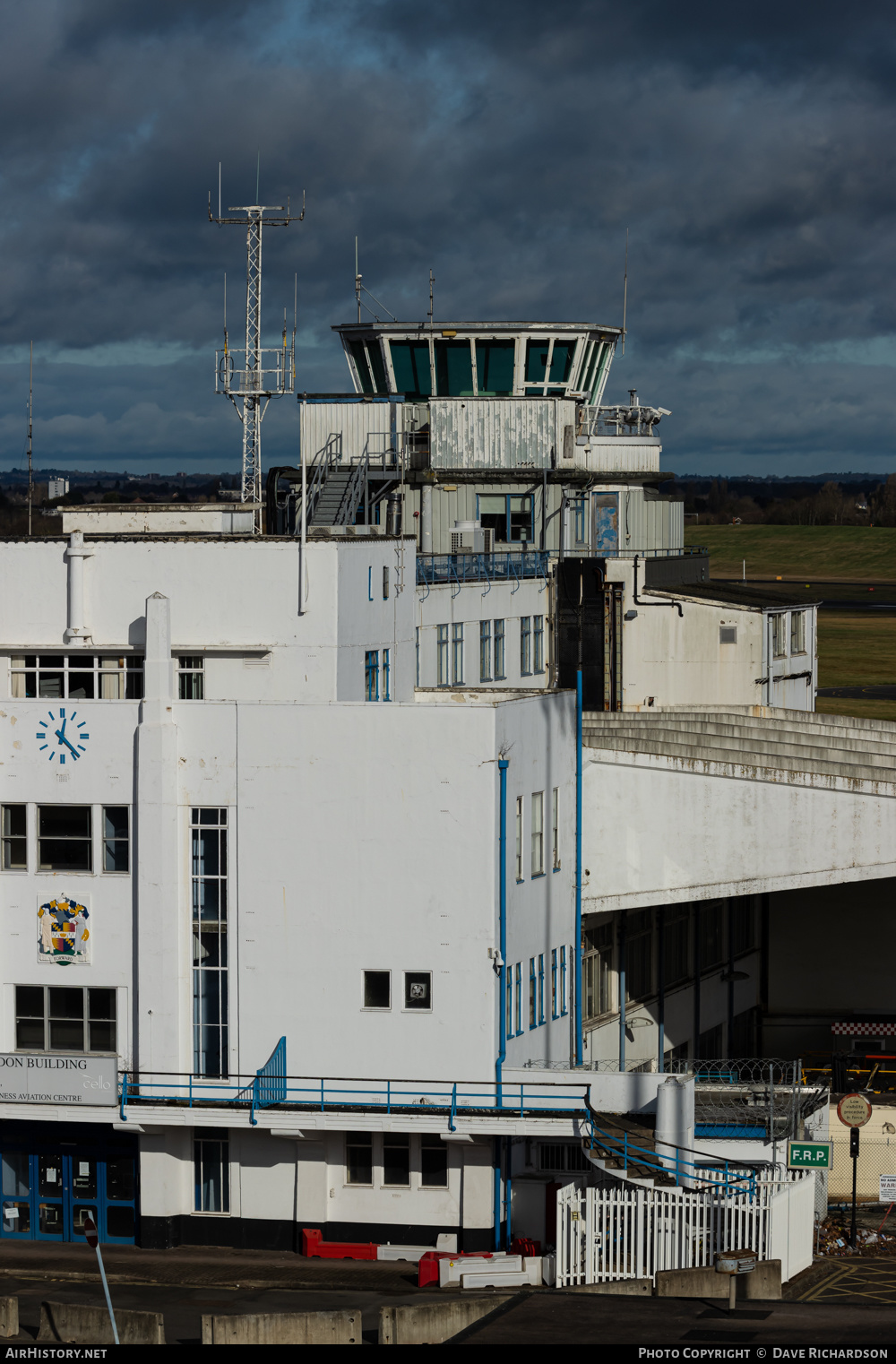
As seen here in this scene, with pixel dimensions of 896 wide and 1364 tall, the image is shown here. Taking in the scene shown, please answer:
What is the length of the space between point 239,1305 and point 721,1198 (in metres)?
9.05

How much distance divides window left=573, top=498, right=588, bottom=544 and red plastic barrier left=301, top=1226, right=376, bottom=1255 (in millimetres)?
34002

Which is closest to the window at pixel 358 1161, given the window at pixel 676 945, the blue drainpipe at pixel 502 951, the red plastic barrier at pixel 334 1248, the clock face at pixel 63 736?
the red plastic barrier at pixel 334 1248

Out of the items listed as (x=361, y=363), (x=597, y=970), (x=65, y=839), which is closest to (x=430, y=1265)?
(x=65, y=839)

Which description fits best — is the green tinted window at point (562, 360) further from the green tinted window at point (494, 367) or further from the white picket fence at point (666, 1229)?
the white picket fence at point (666, 1229)

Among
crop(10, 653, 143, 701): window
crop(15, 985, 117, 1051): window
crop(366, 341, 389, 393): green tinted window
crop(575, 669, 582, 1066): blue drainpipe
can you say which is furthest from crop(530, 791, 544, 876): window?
crop(366, 341, 389, 393): green tinted window

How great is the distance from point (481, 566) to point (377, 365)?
1349cm

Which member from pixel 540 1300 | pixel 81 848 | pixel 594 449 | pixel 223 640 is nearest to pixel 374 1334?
pixel 540 1300

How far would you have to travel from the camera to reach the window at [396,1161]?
38688mm

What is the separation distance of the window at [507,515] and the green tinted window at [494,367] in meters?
3.94

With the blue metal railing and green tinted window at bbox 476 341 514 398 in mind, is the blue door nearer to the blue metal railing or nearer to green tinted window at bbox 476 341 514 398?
the blue metal railing

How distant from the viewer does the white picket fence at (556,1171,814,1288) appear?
35.5 meters

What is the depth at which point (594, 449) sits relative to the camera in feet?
230

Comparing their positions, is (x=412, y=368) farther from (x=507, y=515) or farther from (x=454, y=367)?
(x=507, y=515)

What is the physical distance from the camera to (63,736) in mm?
39281
